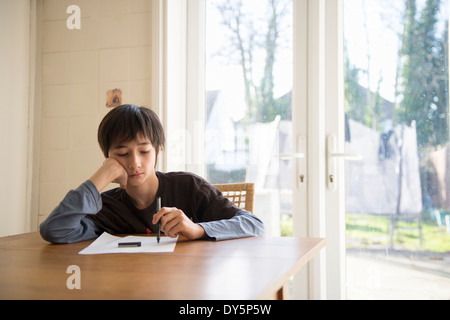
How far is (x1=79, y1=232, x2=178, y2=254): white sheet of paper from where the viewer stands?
3.53 ft

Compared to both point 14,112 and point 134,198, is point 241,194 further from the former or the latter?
point 14,112

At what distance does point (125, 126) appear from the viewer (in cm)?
147

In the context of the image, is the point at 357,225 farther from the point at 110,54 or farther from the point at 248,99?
the point at 110,54

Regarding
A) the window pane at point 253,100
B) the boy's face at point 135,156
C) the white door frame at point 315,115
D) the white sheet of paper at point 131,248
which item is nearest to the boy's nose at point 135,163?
the boy's face at point 135,156

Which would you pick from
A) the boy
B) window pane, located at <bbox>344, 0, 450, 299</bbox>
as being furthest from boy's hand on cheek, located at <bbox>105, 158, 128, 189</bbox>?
window pane, located at <bbox>344, 0, 450, 299</bbox>

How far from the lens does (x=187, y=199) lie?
156 centimetres

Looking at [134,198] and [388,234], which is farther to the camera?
[388,234]

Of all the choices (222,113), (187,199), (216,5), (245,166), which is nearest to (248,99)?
(222,113)

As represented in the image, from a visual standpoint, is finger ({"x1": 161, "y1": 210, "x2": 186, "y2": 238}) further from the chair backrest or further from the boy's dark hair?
the chair backrest

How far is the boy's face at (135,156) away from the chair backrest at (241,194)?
0.39 meters

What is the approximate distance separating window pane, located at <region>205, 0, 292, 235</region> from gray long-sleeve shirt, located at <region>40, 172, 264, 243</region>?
2.90 feet

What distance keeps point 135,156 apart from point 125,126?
11cm

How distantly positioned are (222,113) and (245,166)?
13.2 inches

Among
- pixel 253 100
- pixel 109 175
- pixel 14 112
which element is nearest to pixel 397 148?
pixel 253 100
